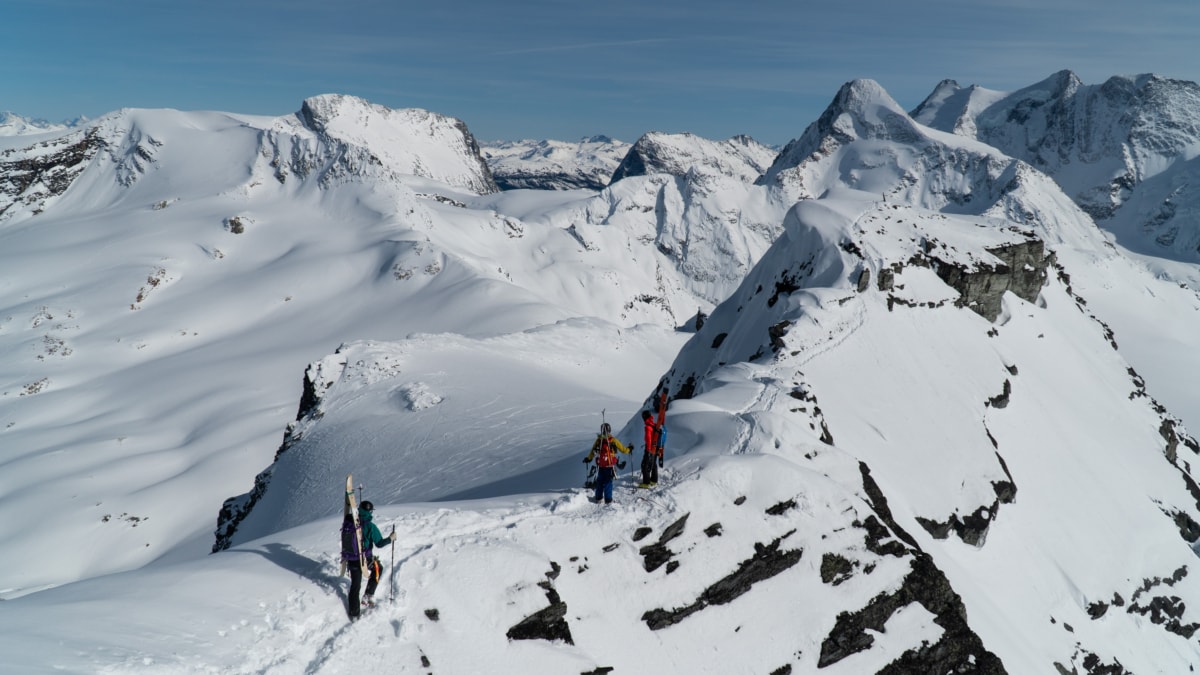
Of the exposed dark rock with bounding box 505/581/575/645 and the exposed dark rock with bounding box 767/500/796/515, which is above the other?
the exposed dark rock with bounding box 767/500/796/515

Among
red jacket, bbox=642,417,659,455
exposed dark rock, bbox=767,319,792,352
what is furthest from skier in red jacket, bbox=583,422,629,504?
exposed dark rock, bbox=767,319,792,352

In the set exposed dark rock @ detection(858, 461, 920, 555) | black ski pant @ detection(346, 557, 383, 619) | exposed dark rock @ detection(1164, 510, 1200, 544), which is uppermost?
black ski pant @ detection(346, 557, 383, 619)

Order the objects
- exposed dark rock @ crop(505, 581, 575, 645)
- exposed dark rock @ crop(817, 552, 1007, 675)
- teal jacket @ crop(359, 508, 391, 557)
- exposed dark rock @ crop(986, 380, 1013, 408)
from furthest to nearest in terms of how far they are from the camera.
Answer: exposed dark rock @ crop(986, 380, 1013, 408) → exposed dark rock @ crop(817, 552, 1007, 675) → exposed dark rock @ crop(505, 581, 575, 645) → teal jacket @ crop(359, 508, 391, 557)

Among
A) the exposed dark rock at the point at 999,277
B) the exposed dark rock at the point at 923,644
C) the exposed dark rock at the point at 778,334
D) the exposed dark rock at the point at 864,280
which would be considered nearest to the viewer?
the exposed dark rock at the point at 923,644

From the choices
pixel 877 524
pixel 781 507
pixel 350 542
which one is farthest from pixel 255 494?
pixel 877 524

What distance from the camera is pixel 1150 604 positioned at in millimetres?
30281

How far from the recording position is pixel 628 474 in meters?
17.6

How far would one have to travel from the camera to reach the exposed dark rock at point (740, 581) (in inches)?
560

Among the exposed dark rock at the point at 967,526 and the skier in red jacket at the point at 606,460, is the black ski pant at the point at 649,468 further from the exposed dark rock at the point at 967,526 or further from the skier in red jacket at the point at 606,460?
the exposed dark rock at the point at 967,526

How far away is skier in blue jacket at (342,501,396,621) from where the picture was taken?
11350 millimetres

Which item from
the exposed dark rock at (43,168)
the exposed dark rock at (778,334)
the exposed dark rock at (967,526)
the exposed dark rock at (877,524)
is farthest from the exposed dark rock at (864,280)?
the exposed dark rock at (43,168)

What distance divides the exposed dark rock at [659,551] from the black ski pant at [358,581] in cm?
547

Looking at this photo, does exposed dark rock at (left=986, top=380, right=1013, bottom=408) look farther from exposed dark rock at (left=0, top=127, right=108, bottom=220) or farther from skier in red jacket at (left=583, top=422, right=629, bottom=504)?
exposed dark rock at (left=0, top=127, right=108, bottom=220)

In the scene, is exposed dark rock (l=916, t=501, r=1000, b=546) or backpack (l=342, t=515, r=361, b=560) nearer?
backpack (l=342, t=515, r=361, b=560)
